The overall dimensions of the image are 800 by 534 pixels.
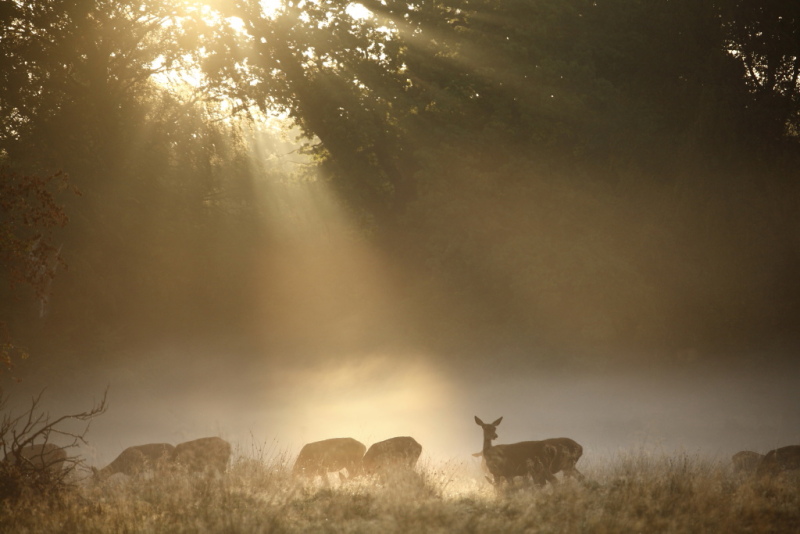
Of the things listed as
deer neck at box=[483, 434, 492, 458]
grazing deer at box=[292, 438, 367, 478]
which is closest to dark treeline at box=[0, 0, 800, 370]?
deer neck at box=[483, 434, 492, 458]

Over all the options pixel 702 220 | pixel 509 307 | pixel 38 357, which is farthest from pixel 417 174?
pixel 38 357

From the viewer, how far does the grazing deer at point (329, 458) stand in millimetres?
15195

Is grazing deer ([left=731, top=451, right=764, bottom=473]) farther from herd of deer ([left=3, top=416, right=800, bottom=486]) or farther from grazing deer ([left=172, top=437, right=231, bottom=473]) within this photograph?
grazing deer ([left=172, top=437, right=231, bottom=473])

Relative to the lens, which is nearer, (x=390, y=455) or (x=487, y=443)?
(x=487, y=443)

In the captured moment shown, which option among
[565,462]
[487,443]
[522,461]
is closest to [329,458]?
[487,443]

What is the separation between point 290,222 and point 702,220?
62.1 feet

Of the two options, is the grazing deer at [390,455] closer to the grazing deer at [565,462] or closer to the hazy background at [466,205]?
the grazing deer at [565,462]

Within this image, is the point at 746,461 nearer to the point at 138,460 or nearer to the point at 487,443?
the point at 487,443

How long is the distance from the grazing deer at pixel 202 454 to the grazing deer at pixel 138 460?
29 cm

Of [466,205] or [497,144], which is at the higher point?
[497,144]

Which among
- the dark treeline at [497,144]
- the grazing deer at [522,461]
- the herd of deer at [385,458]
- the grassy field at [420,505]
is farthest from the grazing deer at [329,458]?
the dark treeline at [497,144]

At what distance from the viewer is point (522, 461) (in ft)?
45.8

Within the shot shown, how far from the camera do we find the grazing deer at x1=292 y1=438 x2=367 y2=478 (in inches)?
598

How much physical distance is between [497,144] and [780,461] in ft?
49.3
